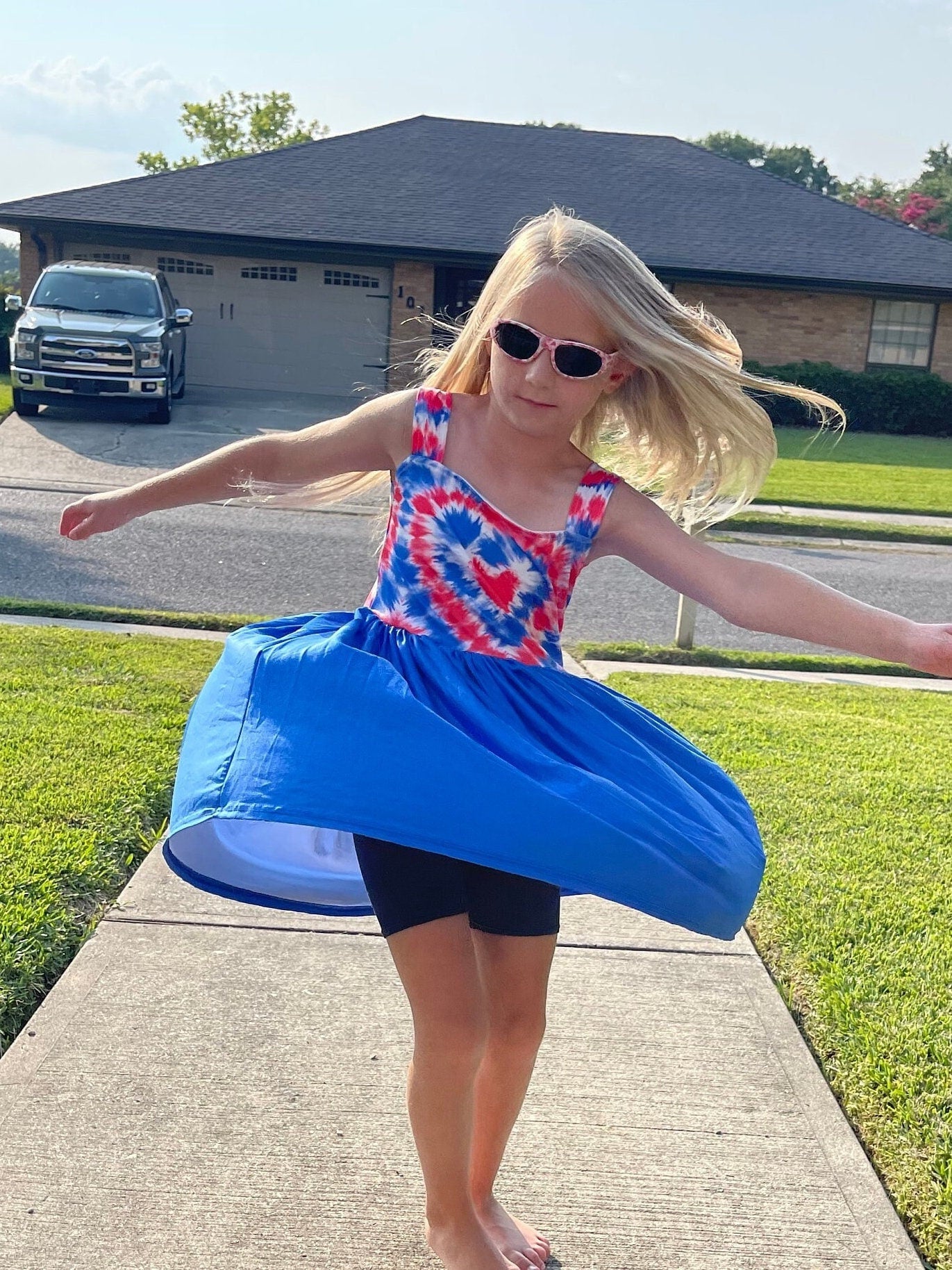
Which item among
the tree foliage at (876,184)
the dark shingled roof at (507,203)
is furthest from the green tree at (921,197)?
the dark shingled roof at (507,203)

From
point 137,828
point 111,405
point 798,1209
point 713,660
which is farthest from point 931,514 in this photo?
point 798,1209

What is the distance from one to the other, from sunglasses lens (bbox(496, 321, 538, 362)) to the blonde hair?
7cm

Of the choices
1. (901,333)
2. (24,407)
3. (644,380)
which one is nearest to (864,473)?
(901,333)

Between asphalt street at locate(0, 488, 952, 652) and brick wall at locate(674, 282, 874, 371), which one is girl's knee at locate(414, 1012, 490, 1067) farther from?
→ brick wall at locate(674, 282, 874, 371)

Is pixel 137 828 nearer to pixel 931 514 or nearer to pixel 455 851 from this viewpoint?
pixel 455 851

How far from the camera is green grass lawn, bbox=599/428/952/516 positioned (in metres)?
15.1

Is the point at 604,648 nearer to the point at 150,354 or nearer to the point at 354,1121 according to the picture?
the point at 354,1121

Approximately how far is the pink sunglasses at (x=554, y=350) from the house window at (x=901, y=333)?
2470 centimetres

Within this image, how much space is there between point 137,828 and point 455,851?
8.44 feet

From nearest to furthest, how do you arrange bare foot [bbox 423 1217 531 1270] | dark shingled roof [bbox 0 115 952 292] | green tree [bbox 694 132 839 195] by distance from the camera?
bare foot [bbox 423 1217 531 1270]
dark shingled roof [bbox 0 115 952 292]
green tree [bbox 694 132 839 195]

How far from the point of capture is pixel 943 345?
26.0 metres

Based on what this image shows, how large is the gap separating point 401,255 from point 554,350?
22606mm

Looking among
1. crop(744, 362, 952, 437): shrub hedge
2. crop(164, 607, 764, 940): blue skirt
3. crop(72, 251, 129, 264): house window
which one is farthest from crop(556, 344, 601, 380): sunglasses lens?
crop(72, 251, 129, 264): house window

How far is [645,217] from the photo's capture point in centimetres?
2611
